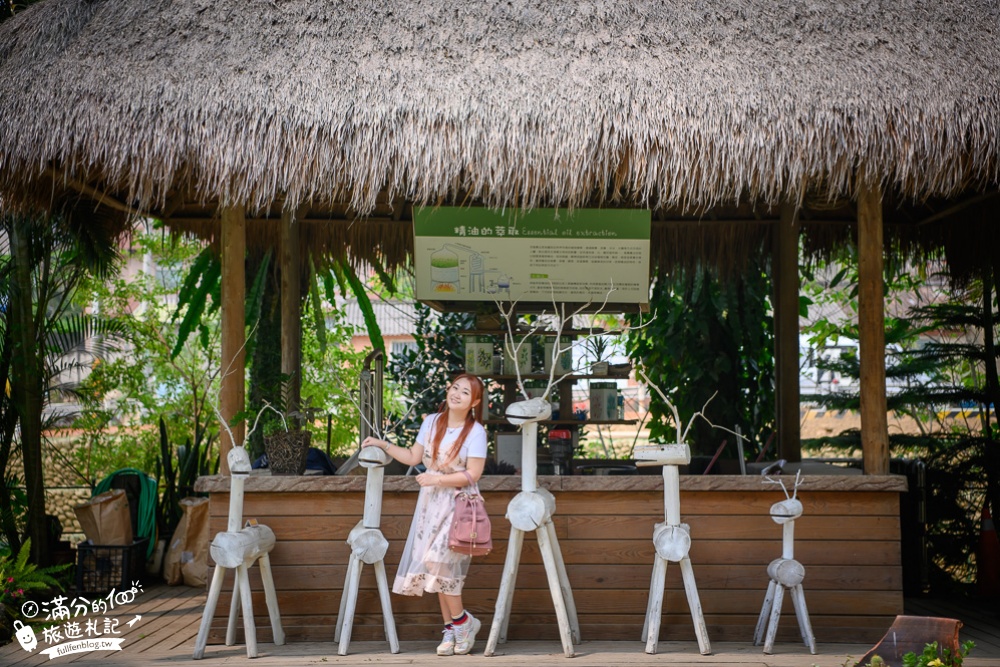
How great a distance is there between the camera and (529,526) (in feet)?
12.8

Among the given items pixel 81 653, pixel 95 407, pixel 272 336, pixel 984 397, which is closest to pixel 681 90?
pixel 984 397

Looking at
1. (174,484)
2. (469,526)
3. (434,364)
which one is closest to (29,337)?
(174,484)

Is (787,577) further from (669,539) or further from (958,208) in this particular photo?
(958,208)

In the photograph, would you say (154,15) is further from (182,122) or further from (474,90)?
(474,90)

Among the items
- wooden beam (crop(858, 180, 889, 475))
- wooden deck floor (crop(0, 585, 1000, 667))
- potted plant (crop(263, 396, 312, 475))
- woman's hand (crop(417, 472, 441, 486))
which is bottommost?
wooden deck floor (crop(0, 585, 1000, 667))

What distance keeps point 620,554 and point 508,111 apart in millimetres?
1983

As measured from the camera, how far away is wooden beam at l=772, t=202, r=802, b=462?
622cm

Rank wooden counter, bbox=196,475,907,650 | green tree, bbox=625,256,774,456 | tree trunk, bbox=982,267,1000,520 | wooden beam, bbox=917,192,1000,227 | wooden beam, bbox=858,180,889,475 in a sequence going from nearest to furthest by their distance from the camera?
wooden counter, bbox=196,475,907,650 → wooden beam, bbox=858,180,889,475 → wooden beam, bbox=917,192,1000,227 → tree trunk, bbox=982,267,1000,520 → green tree, bbox=625,256,774,456

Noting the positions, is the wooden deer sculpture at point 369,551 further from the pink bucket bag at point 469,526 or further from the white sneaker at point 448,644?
the pink bucket bag at point 469,526

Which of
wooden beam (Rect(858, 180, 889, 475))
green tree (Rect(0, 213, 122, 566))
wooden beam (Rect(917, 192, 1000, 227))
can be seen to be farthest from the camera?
green tree (Rect(0, 213, 122, 566))

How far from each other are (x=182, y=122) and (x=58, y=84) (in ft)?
2.03

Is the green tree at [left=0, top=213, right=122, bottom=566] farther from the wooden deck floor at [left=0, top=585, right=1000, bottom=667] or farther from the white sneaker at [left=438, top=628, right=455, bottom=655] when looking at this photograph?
the white sneaker at [left=438, top=628, right=455, bottom=655]

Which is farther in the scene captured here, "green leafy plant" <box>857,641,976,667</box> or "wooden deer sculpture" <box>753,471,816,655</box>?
"wooden deer sculpture" <box>753,471,816,655</box>

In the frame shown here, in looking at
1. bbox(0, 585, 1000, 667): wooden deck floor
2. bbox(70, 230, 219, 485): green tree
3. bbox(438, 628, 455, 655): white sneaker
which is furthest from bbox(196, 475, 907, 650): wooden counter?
bbox(70, 230, 219, 485): green tree
